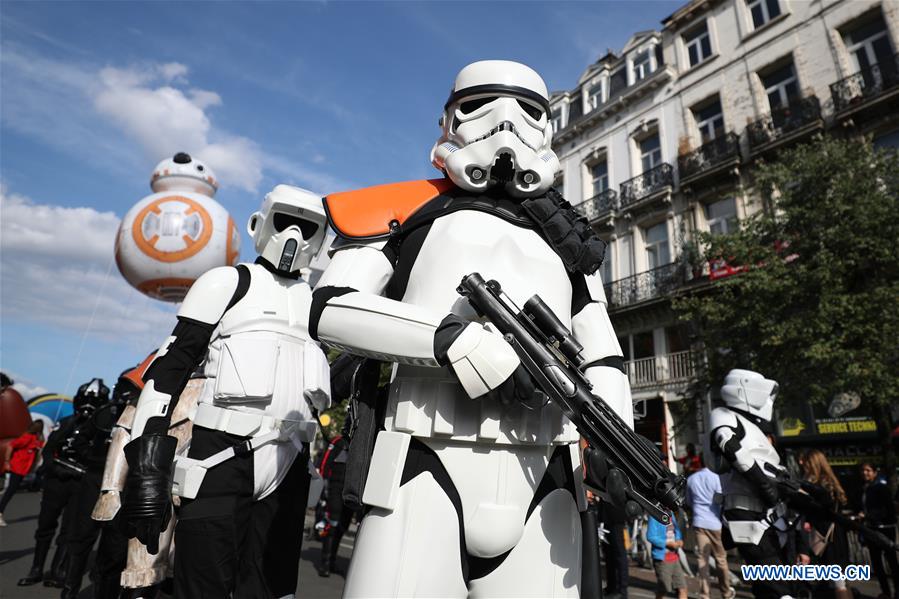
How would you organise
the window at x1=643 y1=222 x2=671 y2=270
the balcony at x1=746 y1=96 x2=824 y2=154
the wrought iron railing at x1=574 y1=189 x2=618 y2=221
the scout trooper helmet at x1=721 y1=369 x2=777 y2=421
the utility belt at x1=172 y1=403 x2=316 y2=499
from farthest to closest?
the wrought iron railing at x1=574 y1=189 x2=618 y2=221 → the window at x1=643 y1=222 x2=671 y2=270 → the balcony at x1=746 y1=96 x2=824 y2=154 → the scout trooper helmet at x1=721 y1=369 x2=777 y2=421 → the utility belt at x1=172 y1=403 x2=316 y2=499

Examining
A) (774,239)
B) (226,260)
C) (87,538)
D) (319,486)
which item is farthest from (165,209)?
(774,239)

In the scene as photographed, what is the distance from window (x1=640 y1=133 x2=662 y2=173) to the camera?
57.7 ft

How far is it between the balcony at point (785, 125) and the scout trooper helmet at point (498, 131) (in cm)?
1408

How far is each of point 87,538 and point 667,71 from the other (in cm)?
1879

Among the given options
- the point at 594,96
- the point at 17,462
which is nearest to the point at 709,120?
the point at 594,96

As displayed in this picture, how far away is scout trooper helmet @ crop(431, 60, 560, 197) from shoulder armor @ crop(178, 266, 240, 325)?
4.33ft

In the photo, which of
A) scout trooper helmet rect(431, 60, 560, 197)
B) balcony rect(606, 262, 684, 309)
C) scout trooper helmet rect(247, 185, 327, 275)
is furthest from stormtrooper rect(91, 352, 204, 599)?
balcony rect(606, 262, 684, 309)

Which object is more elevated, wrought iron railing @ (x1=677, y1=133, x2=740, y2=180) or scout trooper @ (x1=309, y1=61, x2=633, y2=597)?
wrought iron railing @ (x1=677, y1=133, x2=740, y2=180)

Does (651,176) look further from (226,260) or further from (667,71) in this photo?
(226,260)

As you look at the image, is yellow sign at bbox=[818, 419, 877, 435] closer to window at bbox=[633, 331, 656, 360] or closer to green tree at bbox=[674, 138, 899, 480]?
green tree at bbox=[674, 138, 899, 480]

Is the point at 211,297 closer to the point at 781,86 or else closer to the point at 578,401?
the point at 578,401

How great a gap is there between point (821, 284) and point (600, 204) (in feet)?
36.3

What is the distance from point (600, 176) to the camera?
64.1 feet

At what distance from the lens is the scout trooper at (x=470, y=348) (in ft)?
4.98
